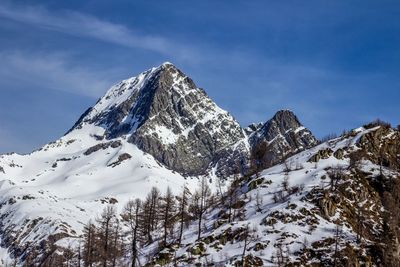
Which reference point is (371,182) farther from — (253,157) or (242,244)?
(253,157)

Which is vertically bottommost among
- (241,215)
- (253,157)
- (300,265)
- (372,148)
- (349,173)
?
(300,265)

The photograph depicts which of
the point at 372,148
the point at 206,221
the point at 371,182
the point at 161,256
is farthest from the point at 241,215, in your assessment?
the point at 372,148

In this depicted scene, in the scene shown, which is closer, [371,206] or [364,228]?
[364,228]

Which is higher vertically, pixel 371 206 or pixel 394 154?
pixel 394 154

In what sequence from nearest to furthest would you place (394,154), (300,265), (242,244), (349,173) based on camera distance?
(300,265)
(242,244)
(349,173)
(394,154)

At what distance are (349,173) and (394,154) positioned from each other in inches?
711

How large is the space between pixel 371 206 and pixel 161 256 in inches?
1779

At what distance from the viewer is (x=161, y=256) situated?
110m

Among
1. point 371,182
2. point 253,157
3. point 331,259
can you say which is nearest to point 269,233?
point 331,259

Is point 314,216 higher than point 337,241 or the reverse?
higher

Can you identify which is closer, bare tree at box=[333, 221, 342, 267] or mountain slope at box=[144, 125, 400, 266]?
bare tree at box=[333, 221, 342, 267]

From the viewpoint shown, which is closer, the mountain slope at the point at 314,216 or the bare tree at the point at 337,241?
the bare tree at the point at 337,241

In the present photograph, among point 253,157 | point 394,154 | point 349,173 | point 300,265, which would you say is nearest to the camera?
point 300,265

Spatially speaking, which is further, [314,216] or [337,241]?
[314,216]
